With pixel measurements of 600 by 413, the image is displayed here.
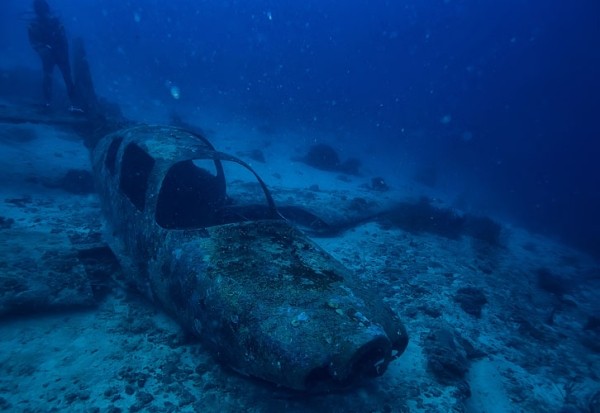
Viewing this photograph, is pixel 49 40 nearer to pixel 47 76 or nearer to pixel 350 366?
pixel 47 76

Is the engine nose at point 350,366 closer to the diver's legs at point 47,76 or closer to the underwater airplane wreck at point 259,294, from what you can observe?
the underwater airplane wreck at point 259,294

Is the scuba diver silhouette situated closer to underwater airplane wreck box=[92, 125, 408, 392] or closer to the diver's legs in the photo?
the diver's legs

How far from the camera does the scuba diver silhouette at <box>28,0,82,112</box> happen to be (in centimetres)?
1034

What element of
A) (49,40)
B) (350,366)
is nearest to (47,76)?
(49,40)

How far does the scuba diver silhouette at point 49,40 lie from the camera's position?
10344 millimetres

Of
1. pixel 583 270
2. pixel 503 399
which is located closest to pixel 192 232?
pixel 503 399

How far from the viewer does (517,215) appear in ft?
77.8

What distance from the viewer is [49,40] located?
34.9ft

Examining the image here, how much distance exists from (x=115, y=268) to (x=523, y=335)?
6707 mm

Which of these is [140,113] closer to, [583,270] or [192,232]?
[192,232]

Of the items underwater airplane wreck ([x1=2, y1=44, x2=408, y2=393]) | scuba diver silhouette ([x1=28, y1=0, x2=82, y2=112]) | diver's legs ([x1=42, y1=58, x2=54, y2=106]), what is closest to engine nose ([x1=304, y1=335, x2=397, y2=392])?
underwater airplane wreck ([x1=2, y1=44, x2=408, y2=393])

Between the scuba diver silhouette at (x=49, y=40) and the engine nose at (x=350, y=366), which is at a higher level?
the scuba diver silhouette at (x=49, y=40)

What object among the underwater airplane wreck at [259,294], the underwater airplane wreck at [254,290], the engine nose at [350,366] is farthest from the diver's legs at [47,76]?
the engine nose at [350,366]

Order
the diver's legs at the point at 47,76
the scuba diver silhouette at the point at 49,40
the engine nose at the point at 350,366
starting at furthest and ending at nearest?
the diver's legs at the point at 47,76 → the scuba diver silhouette at the point at 49,40 → the engine nose at the point at 350,366
